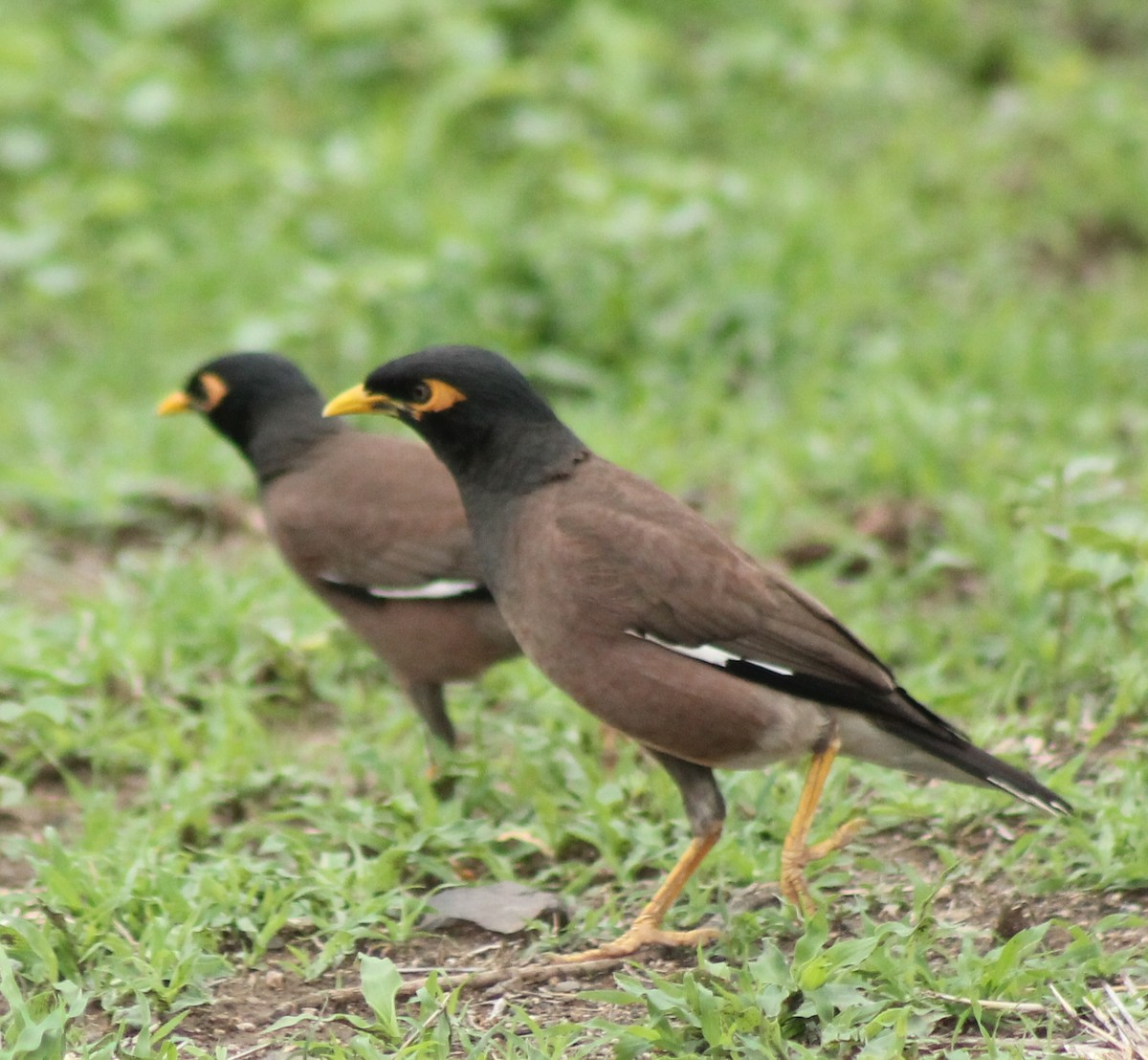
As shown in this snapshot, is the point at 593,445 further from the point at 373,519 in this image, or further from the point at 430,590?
the point at 430,590

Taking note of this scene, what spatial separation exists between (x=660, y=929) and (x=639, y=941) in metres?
0.08

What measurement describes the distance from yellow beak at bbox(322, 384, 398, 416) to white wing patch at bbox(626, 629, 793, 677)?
95 cm

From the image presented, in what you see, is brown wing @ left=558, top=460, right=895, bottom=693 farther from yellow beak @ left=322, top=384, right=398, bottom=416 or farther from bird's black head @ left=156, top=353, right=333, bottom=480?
bird's black head @ left=156, top=353, right=333, bottom=480

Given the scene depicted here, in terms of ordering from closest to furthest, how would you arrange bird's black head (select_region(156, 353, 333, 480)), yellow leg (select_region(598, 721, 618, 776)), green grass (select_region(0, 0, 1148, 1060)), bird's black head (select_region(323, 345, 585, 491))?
green grass (select_region(0, 0, 1148, 1060)), bird's black head (select_region(323, 345, 585, 491)), yellow leg (select_region(598, 721, 618, 776)), bird's black head (select_region(156, 353, 333, 480))

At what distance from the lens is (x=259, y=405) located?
19.6 feet

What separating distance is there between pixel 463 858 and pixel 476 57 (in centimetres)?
649

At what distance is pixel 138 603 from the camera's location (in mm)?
6297

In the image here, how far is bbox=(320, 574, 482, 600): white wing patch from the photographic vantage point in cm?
520

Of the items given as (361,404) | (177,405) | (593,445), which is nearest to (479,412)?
(361,404)

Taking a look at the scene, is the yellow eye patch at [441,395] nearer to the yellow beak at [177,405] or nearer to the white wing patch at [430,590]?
the white wing patch at [430,590]

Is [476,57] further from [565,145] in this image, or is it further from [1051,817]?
[1051,817]

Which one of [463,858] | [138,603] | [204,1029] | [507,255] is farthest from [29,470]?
[204,1029]

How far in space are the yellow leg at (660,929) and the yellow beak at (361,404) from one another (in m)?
1.39

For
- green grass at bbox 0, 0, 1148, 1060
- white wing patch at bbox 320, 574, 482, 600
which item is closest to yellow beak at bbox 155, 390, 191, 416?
green grass at bbox 0, 0, 1148, 1060
